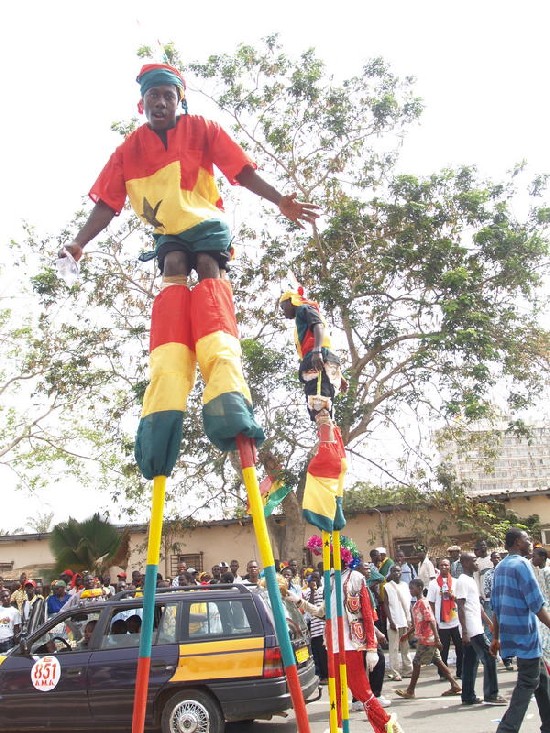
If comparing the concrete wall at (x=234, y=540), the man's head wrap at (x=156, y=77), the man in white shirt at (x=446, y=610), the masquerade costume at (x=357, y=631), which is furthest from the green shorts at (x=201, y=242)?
the concrete wall at (x=234, y=540)

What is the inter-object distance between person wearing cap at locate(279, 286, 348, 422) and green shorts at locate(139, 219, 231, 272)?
0.96 m

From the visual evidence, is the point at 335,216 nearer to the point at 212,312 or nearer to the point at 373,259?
the point at 373,259

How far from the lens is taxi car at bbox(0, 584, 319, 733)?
714cm

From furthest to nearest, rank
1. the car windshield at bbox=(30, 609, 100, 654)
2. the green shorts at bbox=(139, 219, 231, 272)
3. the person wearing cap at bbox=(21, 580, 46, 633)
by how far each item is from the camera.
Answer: the person wearing cap at bbox=(21, 580, 46, 633)
the car windshield at bbox=(30, 609, 100, 654)
the green shorts at bbox=(139, 219, 231, 272)

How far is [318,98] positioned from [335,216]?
290 cm

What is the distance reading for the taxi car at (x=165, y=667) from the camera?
7141 mm

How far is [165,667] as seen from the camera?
7250mm

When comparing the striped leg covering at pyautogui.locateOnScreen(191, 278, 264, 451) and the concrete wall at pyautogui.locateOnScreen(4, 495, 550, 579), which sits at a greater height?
the concrete wall at pyautogui.locateOnScreen(4, 495, 550, 579)

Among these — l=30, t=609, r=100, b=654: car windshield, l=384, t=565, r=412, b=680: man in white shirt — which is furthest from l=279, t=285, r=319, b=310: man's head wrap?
l=384, t=565, r=412, b=680: man in white shirt

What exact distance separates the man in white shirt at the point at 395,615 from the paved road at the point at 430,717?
1509 millimetres

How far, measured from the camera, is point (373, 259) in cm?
1579

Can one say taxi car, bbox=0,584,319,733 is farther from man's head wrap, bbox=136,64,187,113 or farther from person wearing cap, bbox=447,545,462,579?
man's head wrap, bbox=136,64,187,113

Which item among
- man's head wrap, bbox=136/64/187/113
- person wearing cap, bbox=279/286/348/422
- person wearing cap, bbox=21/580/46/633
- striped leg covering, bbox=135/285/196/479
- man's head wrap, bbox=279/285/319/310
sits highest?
man's head wrap, bbox=136/64/187/113

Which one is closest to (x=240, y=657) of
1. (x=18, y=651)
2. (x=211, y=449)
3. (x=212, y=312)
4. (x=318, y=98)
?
(x=18, y=651)
